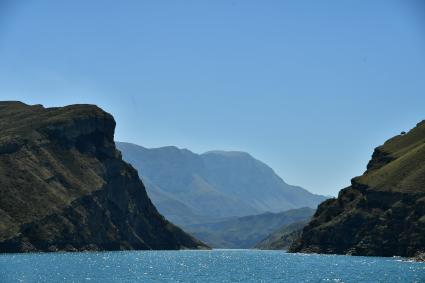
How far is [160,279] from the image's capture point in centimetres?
12912

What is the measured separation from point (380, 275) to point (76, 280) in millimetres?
61451

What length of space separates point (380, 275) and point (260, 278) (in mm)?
25042

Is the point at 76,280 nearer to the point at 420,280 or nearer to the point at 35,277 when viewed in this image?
the point at 35,277

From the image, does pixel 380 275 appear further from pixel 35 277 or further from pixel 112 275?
pixel 35 277

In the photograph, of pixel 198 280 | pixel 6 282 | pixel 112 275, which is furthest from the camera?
pixel 112 275

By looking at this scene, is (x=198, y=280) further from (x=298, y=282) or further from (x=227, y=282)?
(x=298, y=282)

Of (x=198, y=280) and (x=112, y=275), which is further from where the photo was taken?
(x=112, y=275)

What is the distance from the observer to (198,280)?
12775 cm

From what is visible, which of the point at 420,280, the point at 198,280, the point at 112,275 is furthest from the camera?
the point at 112,275

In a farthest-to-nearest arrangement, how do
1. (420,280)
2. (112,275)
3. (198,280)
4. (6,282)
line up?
(112,275), (198,280), (420,280), (6,282)

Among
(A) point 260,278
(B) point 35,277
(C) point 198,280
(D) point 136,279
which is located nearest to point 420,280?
(A) point 260,278

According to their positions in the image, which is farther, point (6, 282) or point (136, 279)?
point (136, 279)

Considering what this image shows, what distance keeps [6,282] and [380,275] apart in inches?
2903

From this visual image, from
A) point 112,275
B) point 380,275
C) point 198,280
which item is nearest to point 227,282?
point 198,280
